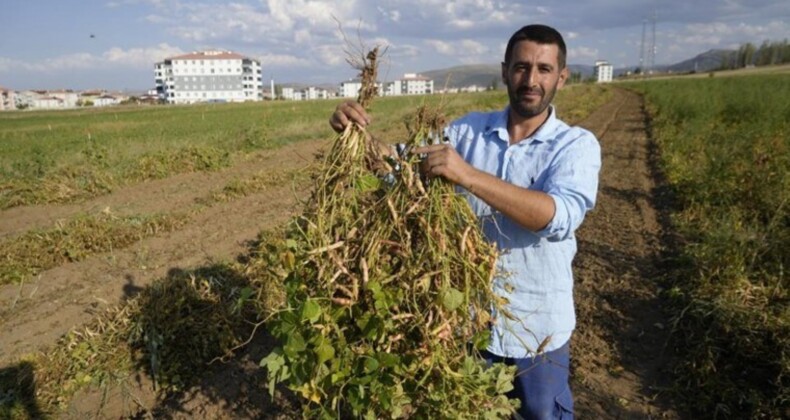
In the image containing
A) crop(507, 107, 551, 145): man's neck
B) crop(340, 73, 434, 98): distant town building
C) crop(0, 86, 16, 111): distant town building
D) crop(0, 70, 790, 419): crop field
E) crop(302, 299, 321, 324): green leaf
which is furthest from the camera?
crop(0, 86, 16, 111): distant town building

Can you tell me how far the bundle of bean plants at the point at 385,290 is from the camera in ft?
5.00

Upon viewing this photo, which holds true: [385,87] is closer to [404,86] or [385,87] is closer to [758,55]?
[404,86]

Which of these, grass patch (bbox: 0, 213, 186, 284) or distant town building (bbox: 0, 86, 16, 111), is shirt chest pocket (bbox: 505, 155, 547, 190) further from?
distant town building (bbox: 0, 86, 16, 111)

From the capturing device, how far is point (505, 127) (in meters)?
2.48

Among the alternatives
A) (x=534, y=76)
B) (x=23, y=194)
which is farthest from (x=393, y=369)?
(x=23, y=194)

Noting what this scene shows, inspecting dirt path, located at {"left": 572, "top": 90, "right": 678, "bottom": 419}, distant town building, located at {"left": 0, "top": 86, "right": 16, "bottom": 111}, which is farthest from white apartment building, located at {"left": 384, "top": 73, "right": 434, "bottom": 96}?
distant town building, located at {"left": 0, "top": 86, "right": 16, "bottom": 111}

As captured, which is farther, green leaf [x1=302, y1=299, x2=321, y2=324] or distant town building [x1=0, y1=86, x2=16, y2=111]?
distant town building [x1=0, y1=86, x2=16, y2=111]

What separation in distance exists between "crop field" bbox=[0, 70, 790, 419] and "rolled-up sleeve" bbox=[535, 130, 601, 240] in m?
0.55

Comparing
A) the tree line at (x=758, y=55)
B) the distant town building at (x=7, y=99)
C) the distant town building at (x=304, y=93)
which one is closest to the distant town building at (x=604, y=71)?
the tree line at (x=758, y=55)

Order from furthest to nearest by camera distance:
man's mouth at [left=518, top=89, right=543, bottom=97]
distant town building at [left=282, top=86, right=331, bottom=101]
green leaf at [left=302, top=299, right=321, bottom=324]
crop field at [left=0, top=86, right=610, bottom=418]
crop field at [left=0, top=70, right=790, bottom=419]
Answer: distant town building at [left=282, top=86, right=331, bottom=101] < crop field at [left=0, top=86, right=610, bottom=418] < crop field at [left=0, top=70, right=790, bottom=419] < man's mouth at [left=518, top=89, right=543, bottom=97] < green leaf at [left=302, top=299, right=321, bottom=324]

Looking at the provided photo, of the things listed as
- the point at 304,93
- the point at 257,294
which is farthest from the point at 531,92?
the point at 304,93

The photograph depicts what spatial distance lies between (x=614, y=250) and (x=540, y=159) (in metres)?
5.50

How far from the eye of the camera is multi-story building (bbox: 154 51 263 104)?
367 feet

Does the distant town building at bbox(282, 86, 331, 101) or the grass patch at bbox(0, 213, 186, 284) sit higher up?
the distant town building at bbox(282, 86, 331, 101)
